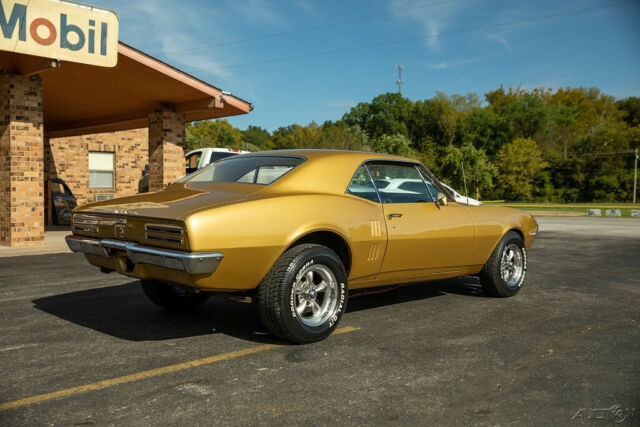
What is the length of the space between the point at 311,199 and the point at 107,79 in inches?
375

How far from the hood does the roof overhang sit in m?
6.72

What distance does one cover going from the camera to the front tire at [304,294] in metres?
4.04

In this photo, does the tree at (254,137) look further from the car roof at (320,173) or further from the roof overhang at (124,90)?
the car roof at (320,173)

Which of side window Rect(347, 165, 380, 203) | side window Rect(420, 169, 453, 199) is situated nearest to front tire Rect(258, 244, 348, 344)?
side window Rect(347, 165, 380, 203)

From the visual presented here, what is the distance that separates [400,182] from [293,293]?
1.79 meters

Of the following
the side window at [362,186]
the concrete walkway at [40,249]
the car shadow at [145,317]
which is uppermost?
the side window at [362,186]

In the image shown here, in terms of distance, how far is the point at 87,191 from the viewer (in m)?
19.6

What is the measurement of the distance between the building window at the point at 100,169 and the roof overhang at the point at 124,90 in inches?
138

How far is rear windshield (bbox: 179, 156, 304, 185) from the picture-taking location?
15.8ft

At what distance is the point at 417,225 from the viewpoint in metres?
5.14

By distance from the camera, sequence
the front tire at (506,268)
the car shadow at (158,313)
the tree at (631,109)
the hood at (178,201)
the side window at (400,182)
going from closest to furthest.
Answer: the hood at (178,201) → the car shadow at (158,313) → the side window at (400,182) → the front tire at (506,268) → the tree at (631,109)

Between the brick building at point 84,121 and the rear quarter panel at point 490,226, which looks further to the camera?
the brick building at point 84,121

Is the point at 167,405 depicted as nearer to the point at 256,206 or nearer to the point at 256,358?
the point at 256,358

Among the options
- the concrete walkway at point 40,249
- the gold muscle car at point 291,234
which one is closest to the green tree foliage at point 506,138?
the concrete walkway at point 40,249
